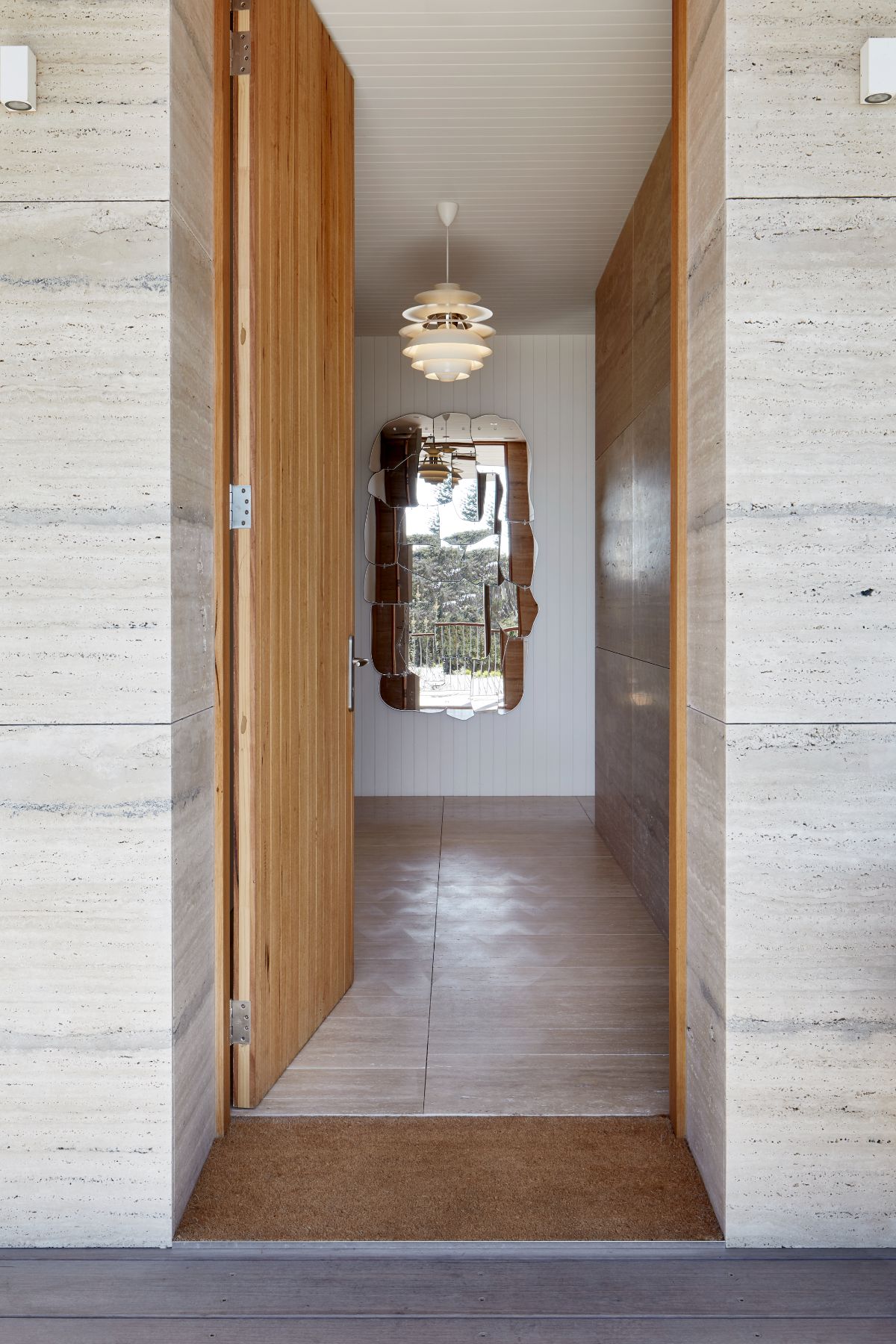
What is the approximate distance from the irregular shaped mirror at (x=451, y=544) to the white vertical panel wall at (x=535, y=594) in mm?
94

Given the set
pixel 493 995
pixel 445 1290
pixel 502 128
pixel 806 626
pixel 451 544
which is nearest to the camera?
pixel 445 1290

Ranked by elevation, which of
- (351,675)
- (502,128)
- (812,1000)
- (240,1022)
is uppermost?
(502,128)

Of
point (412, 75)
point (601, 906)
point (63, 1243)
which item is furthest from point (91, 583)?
point (601, 906)

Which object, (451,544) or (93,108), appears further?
(451,544)

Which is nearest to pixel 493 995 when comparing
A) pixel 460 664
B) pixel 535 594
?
pixel 460 664

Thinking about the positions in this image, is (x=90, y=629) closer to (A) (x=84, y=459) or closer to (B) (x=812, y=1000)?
(A) (x=84, y=459)

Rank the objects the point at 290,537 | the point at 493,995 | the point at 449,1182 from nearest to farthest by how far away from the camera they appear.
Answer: the point at 449,1182, the point at 290,537, the point at 493,995

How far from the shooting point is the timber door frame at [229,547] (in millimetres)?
2174

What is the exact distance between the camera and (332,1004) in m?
2.99

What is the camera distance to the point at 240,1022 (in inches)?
90.5

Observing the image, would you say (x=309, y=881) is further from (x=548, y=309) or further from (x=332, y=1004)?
(x=548, y=309)

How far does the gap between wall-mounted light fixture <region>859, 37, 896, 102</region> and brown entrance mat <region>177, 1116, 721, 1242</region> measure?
2071 millimetres

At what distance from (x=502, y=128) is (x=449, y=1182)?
10.8 ft

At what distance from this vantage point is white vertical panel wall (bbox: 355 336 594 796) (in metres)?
6.41
